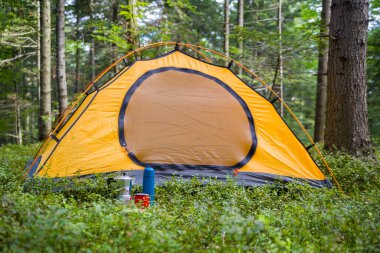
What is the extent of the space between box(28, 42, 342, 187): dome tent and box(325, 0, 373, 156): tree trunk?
1.13 metres

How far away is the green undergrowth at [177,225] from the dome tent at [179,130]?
779 mm

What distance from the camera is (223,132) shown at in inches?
227

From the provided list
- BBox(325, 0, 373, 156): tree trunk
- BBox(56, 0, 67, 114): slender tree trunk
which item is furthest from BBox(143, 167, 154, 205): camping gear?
BBox(56, 0, 67, 114): slender tree trunk

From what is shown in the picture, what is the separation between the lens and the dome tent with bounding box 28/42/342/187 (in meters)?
5.27

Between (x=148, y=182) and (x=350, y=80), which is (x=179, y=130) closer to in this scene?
(x=148, y=182)

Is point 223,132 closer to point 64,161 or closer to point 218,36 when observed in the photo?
point 64,161

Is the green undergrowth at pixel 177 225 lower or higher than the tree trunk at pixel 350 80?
lower

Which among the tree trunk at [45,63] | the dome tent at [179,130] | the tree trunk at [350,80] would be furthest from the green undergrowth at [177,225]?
the tree trunk at [45,63]

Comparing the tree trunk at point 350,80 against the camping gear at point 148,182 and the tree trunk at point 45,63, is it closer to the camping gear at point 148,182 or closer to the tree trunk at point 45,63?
the camping gear at point 148,182

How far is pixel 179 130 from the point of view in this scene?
224 inches

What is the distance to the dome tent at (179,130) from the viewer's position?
5.27m

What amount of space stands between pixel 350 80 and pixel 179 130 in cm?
305

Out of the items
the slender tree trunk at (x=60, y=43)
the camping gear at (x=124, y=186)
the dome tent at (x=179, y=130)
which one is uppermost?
the slender tree trunk at (x=60, y=43)

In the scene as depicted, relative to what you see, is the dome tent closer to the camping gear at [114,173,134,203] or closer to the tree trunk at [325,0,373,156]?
the camping gear at [114,173,134,203]
